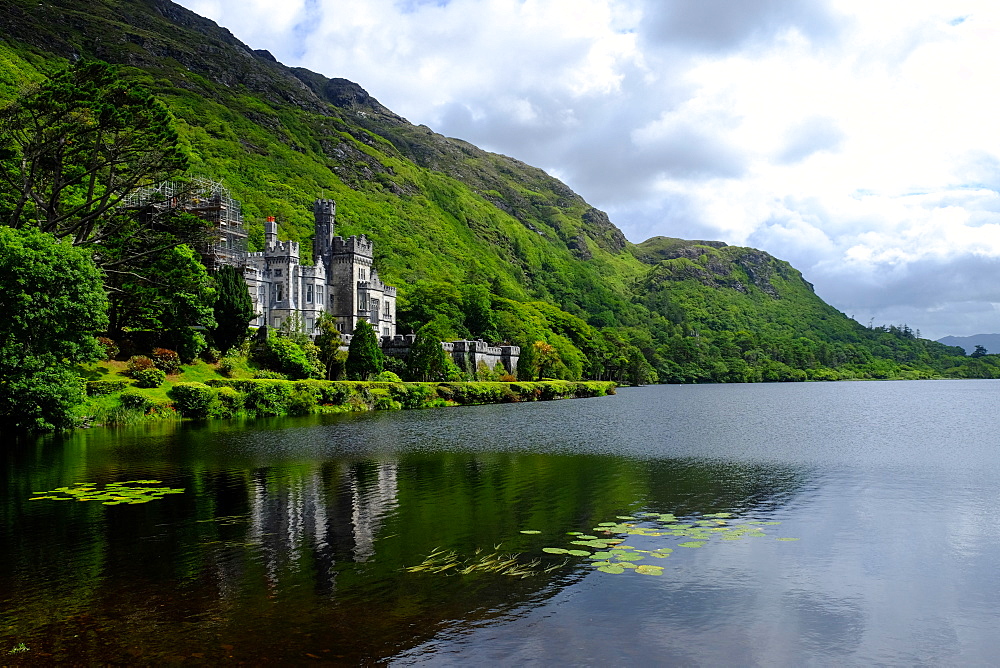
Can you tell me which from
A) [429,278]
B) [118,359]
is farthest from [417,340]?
[429,278]

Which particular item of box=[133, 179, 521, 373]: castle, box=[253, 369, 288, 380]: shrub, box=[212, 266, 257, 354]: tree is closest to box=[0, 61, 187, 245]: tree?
box=[212, 266, 257, 354]: tree

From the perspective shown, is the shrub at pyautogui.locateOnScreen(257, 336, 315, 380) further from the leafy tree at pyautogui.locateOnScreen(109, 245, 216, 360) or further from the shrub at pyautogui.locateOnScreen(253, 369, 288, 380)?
the leafy tree at pyautogui.locateOnScreen(109, 245, 216, 360)

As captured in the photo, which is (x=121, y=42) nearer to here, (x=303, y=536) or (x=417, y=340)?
(x=417, y=340)

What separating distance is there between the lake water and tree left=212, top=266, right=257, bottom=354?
3474 cm

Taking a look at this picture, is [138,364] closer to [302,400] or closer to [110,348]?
[110,348]

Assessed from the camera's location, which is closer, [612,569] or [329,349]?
[612,569]

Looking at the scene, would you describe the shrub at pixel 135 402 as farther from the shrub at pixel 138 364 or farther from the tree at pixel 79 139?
the tree at pixel 79 139

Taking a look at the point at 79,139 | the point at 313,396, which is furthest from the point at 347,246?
the point at 79,139

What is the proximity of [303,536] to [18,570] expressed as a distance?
564cm

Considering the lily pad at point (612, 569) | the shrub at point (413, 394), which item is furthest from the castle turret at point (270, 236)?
the lily pad at point (612, 569)

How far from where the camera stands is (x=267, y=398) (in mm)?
59344

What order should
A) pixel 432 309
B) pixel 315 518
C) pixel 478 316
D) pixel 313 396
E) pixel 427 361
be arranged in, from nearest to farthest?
pixel 315 518 < pixel 313 396 < pixel 427 361 < pixel 432 309 < pixel 478 316

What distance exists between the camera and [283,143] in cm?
19438

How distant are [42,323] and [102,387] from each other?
1437cm
